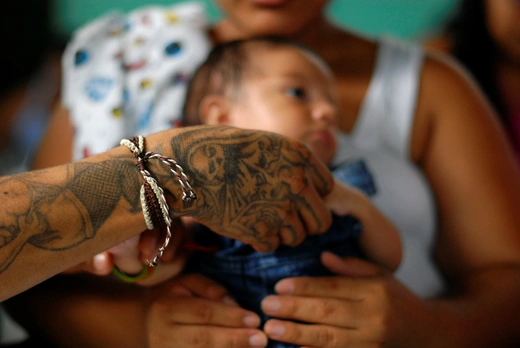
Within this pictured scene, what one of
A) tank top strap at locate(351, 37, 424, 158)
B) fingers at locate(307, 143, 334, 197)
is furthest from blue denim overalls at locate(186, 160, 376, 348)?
tank top strap at locate(351, 37, 424, 158)

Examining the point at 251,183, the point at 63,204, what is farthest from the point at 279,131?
the point at 63,204

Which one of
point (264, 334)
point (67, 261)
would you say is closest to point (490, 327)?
point (264, 334)

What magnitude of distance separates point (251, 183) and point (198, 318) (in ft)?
0.86

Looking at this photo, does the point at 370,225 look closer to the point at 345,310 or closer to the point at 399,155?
the point at 345,310

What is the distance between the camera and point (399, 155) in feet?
4.42

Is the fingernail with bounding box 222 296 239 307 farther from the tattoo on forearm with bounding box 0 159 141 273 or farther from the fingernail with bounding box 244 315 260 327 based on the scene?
the tattoo on forearm with bounding box 0 159 141 273

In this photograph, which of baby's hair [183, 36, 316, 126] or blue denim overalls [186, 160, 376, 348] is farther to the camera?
baby's hair [183, 36, 316, 126]

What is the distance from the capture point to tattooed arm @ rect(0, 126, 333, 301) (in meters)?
0.66

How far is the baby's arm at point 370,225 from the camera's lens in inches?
36.4

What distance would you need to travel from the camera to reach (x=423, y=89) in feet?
4.37

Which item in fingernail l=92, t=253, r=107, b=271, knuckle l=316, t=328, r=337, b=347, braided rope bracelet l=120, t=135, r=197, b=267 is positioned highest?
braided rope bracelet l=120, t=135, r=197, b=267

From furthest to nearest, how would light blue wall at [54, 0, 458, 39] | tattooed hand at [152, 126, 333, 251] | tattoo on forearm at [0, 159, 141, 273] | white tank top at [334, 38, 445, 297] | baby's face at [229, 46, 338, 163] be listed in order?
light blue wall at [54, 0, 458, 39] → white tank top at [334, 38, 445, 297] → baby's face at [229, 46, 338, 163] → tattooed hand at [152, 126, 333, 251] → tattoo on forearm at [0, 159, 141, 273]

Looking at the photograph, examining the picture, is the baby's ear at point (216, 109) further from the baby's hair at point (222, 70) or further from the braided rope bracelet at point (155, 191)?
the braided rope bracelet at point (155, 191)

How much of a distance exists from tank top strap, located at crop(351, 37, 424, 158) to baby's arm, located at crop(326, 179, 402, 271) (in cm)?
41
